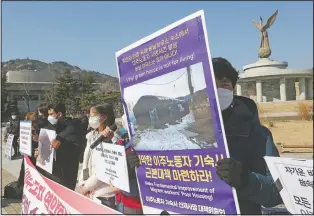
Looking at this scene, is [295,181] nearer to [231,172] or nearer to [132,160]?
[231,172]

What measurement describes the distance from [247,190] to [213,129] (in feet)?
1.12

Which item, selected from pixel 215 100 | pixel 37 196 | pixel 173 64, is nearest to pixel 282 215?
pixel 215 100

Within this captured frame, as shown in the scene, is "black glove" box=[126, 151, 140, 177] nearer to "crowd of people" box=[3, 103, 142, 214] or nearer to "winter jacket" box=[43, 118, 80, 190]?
"crowd of people" box=[3, 103, 142, 214]

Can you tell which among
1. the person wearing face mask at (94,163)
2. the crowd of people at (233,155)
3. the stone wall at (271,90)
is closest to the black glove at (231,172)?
the crowd of people at (233,155)

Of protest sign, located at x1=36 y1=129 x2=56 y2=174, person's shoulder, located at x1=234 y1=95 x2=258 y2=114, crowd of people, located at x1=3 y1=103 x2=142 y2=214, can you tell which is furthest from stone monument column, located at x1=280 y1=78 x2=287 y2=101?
person's shoulder, located at x1=234 y1=95 x2=258 y2=114

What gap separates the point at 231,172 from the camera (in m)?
Answer: 1.60

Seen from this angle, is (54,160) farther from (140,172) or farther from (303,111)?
(303,111)

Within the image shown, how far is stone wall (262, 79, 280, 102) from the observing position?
32469 millimetres

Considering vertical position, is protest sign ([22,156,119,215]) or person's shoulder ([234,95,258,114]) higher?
person's shoulder ([234,95,258,114])

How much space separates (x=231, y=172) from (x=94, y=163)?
5.50 feet

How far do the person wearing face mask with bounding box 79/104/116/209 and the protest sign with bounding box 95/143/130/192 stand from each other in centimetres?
18

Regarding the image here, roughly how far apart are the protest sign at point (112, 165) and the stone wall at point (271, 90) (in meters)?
31.3

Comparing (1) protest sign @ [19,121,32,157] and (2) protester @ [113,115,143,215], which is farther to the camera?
(1) protest sign @ [19,121,32,157]

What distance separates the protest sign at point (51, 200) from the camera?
7.58ft
